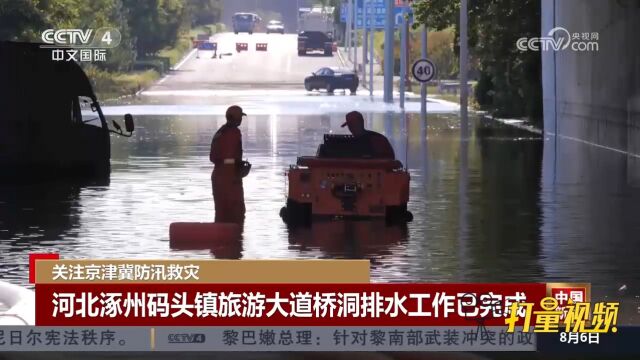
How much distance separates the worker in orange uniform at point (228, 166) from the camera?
67.3 ft

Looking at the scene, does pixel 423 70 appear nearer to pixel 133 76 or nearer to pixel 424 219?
pixel 424 219

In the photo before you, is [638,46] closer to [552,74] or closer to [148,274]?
[552,74]

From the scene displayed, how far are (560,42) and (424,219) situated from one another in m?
28.1

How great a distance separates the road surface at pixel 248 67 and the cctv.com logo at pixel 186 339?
10733 centimetres

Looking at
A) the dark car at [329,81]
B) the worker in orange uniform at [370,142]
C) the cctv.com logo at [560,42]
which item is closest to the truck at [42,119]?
the worker in orange uniform at [370,142]

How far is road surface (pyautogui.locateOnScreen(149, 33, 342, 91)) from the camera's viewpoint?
415 feet

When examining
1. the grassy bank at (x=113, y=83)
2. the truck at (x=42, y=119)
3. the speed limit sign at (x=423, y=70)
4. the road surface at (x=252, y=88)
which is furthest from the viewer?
the grassy bank at (x=113, y=83)

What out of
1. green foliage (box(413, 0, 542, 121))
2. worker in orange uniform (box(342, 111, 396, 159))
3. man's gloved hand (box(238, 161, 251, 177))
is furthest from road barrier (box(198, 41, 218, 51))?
man's gloved hand (box(238, 161, 251, 177))

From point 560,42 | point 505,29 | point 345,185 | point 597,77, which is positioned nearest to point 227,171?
point 345,185

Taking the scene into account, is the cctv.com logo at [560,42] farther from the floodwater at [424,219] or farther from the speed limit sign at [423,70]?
the floodwater at [424,219]

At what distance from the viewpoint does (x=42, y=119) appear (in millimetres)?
29766

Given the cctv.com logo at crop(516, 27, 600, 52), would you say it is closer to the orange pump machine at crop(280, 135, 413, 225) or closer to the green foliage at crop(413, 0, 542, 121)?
the green foliage at crop(413, 0, 542, 121)

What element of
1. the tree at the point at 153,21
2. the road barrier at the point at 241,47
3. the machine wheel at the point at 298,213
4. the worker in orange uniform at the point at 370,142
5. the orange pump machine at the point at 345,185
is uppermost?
the tree at the point at 153,21

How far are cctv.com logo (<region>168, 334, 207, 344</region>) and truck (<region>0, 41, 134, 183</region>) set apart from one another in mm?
18214
